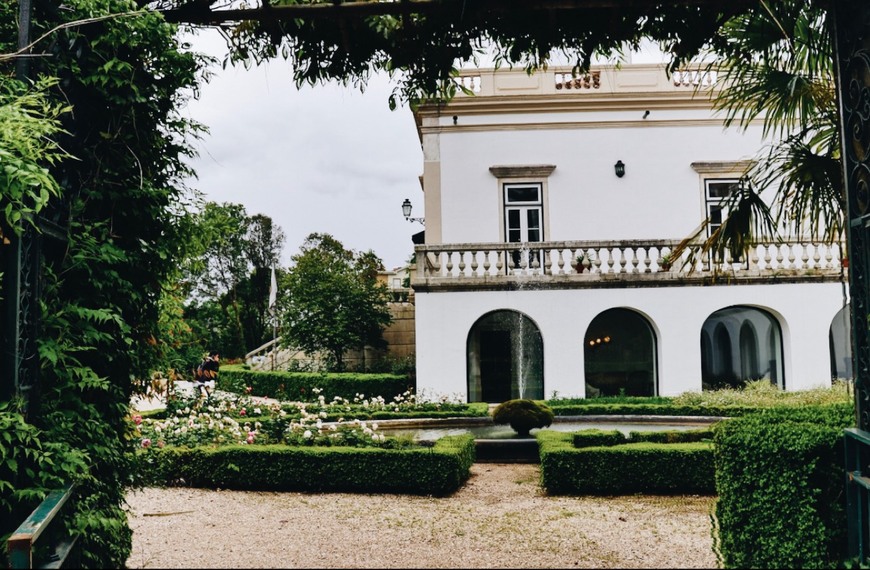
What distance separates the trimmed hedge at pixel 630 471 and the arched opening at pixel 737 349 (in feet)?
30.4

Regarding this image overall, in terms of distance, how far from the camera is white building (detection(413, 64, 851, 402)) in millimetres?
15109

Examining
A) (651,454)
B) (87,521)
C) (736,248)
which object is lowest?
(651,454)

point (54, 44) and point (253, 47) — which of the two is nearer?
point (54, 44)

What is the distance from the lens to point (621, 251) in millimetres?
15219

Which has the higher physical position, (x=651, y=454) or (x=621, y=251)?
(x=621, y=251)

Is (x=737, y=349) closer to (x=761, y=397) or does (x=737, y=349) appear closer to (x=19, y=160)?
(x=761, y=397)

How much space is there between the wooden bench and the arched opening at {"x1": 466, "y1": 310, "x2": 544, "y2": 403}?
12980 millimetres

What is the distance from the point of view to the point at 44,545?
3062mm

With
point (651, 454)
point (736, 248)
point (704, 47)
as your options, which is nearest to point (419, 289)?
point (651, 454)

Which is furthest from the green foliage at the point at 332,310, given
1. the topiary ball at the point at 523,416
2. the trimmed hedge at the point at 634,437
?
the trimmed hedge at the point at 634,437

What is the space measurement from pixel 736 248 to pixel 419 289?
9.37 metres

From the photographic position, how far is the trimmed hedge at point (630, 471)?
7484 mm

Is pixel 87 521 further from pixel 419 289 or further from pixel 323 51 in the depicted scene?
pixel 419 289

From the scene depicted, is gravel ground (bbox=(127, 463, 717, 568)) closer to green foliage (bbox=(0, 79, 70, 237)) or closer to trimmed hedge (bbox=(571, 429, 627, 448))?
trimmed hedge (bbox=(571, 429, 627, 448))
